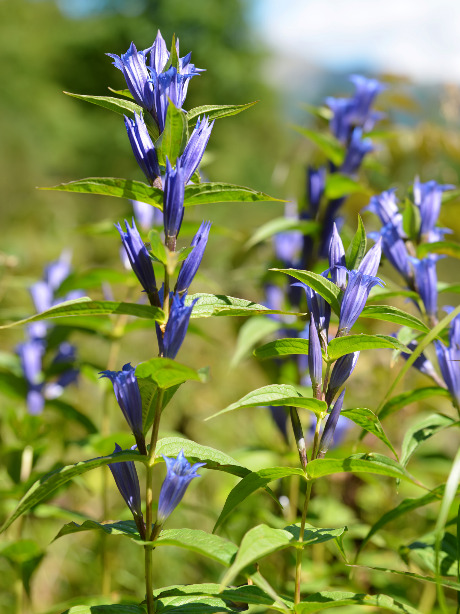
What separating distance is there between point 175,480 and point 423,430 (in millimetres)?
321

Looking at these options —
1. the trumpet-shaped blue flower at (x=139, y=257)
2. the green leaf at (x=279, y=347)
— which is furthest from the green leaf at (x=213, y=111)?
the green leaf at (x=279, y=347)

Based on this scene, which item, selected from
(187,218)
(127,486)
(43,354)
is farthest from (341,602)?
(187,218)

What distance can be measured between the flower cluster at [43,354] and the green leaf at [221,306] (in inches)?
25.7

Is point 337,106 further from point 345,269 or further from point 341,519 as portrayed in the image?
point 341,519

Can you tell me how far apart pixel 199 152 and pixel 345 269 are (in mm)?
177

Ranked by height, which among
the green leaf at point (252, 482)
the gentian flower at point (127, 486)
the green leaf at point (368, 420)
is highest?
the green leaf at point (368, 420)

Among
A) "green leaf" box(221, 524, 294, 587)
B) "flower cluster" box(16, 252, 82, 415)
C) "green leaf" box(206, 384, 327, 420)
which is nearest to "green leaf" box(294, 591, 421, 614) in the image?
"green leaf" box(221, 524, 294, 587)

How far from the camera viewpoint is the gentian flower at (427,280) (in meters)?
0.79

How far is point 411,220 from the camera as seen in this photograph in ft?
2.76

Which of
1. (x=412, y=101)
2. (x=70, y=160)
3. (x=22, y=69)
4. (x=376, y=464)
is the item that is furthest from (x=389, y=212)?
(x=22, y=69)

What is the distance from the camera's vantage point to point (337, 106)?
1.15m

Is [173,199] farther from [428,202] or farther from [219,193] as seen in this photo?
[428,202]

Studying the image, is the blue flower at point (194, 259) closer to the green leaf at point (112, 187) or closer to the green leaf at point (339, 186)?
the green leaf at point (112, 187)

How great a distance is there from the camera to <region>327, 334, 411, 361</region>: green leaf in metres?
0.51
